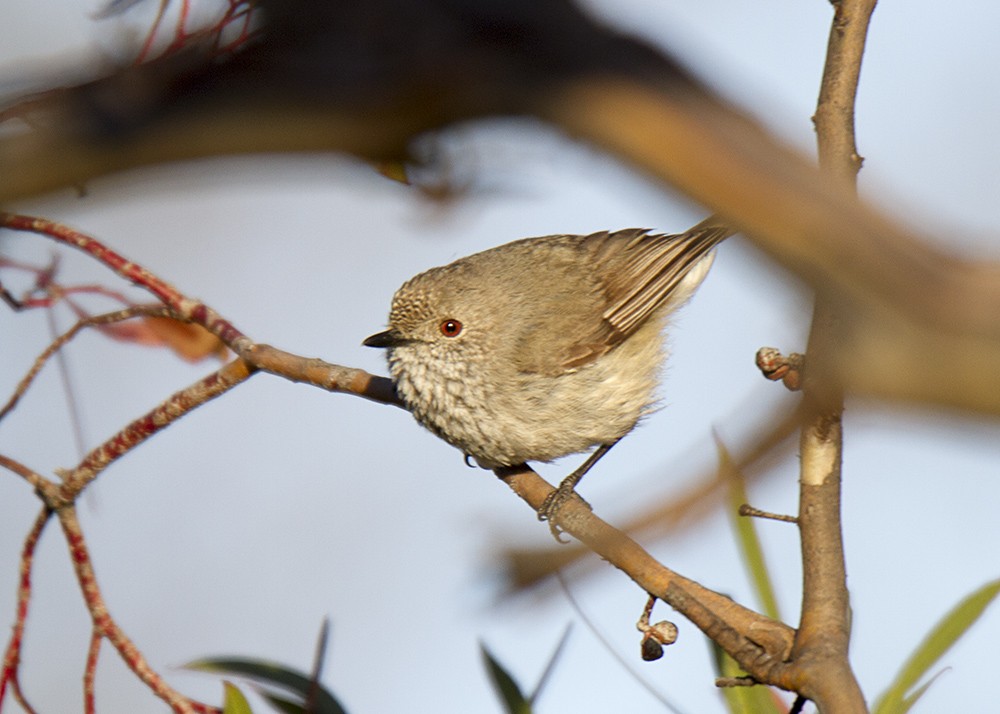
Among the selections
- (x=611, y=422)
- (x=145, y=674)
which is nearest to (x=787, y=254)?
(x=145, y=674)

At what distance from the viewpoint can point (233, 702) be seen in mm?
1948

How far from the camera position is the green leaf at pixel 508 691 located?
85.4 inches

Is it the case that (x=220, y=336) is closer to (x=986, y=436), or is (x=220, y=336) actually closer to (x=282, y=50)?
(x=282, y=50)

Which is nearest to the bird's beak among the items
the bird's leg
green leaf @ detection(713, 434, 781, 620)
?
the bird's leg

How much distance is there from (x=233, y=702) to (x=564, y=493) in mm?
1379

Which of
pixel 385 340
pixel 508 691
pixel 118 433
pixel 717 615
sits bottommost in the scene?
pixel 717 615

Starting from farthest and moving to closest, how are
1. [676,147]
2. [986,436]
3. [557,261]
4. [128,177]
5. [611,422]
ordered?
[557,261] < [611,422] < [128,177] < [676,147] < [986,436]

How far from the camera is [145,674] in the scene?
5.87 feet

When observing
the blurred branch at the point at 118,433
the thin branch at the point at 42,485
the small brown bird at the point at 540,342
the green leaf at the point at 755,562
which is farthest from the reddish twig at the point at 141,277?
the green leaf at the point at 755,562

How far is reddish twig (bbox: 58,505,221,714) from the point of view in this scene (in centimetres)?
180

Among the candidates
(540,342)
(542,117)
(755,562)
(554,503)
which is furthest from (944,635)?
(542,117)

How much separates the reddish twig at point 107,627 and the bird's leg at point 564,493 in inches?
40.8

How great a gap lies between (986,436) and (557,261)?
3.17 meters

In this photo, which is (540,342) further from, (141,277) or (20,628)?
(20,628)
